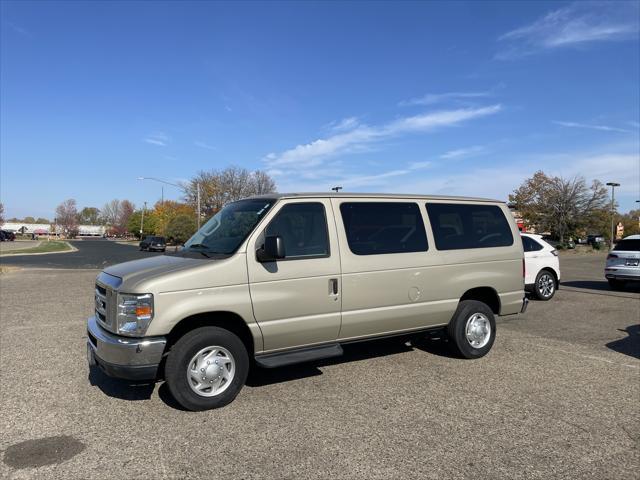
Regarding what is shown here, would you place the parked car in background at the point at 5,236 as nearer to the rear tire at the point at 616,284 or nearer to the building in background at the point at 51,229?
the building in background at the point at 51,229

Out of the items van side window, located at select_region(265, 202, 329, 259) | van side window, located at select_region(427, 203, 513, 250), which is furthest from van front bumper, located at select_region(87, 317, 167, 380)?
van side window, located at select_region(427, 203, 513, 250)

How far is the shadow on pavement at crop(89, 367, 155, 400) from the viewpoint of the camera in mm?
4887

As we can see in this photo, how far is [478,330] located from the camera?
20.5ft

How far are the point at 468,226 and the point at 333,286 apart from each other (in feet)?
7.65

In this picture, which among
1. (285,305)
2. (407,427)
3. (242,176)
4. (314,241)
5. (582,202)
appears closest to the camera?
(407,427)

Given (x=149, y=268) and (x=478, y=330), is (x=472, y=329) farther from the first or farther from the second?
(x=149, y=268)

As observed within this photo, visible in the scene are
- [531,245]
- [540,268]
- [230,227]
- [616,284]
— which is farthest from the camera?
[616,284]

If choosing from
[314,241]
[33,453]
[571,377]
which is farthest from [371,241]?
[33,453]

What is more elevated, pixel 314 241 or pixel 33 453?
pixel 314 241

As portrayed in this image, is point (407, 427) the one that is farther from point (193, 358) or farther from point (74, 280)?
point (74, 280)

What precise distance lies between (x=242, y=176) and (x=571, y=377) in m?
56.4

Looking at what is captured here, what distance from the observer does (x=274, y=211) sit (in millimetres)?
4934

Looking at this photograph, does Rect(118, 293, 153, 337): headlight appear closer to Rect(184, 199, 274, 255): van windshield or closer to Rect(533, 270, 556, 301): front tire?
Rect(184, 199, 274, 255): van windshield

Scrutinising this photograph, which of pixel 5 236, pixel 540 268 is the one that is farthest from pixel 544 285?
pixel 5 236
